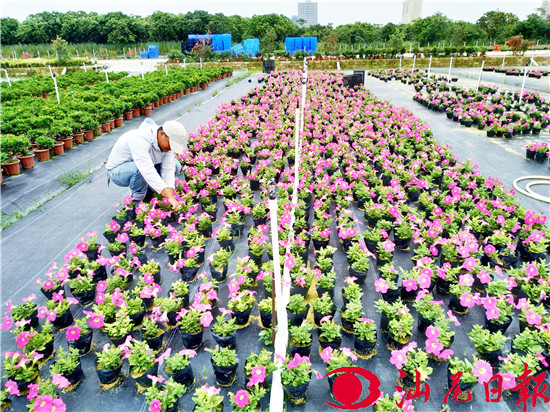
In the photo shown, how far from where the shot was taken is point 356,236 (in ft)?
15.6

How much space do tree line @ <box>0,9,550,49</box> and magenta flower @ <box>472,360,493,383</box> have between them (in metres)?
51.8

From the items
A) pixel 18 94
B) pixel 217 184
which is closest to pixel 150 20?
pixel 18 94

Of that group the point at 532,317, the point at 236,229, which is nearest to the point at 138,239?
the point at 236,229

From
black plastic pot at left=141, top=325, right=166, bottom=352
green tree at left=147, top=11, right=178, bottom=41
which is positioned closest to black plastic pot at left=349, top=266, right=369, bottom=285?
black plastic pot at left=141, top=325, right=166, bottom=352

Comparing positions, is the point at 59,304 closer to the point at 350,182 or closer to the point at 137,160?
the point at 137,160

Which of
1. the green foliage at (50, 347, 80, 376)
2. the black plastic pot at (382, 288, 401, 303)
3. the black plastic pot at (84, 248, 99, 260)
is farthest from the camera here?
the black plastic pot at (84, 248, 99, 260)

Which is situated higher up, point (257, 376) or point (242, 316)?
point (257, 376)

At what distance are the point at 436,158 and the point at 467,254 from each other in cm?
372

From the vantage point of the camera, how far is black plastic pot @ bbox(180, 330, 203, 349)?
317cm

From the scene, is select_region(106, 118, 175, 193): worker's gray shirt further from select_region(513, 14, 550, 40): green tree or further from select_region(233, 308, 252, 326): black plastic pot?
select_region(513, 14, 550, 40): green tree

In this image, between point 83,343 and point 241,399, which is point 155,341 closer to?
point 83,343

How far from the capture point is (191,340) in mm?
3189

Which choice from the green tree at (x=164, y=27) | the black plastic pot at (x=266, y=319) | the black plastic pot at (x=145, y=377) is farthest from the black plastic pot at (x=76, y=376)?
the green tree at (x=164, y=27)

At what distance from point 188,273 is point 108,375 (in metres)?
1.48
